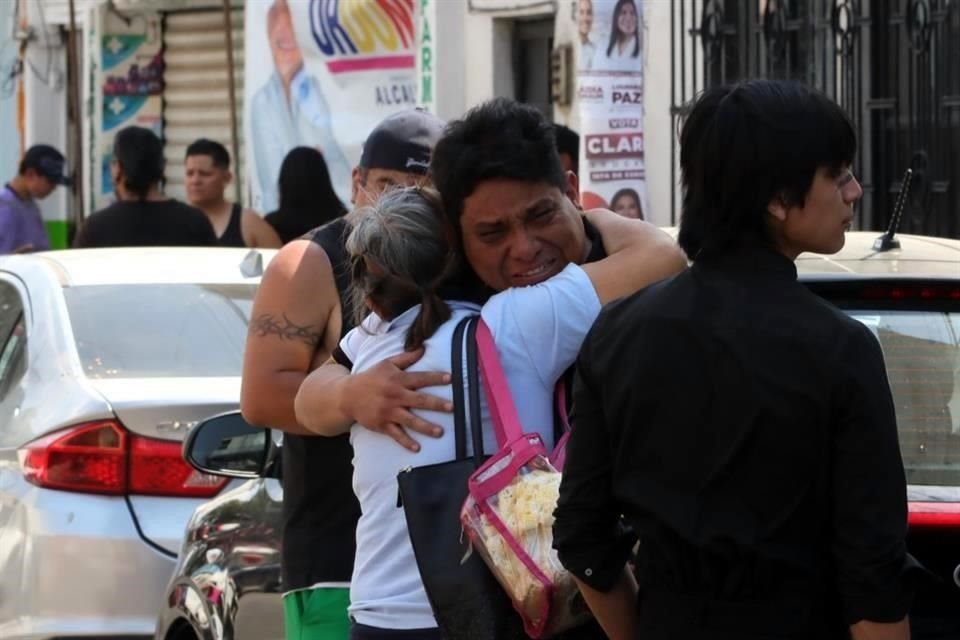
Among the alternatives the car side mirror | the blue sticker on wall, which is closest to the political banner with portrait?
the car side mirror

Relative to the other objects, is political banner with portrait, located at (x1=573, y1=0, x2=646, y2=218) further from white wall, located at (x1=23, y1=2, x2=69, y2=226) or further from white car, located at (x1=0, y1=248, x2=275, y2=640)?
white wall, located at (x1=23, y1=2, x2=69, y2=226)

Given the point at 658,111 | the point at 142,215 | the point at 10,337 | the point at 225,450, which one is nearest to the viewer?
the point at 225,450

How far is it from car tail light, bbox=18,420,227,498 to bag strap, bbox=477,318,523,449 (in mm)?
2761

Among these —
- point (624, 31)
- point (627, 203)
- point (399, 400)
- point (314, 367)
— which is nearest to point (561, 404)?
point (399, 400)

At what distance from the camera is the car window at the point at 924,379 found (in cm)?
325

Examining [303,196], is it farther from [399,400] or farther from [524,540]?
[524,540]

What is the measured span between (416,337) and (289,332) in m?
0.58

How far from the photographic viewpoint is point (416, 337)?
9.58ft

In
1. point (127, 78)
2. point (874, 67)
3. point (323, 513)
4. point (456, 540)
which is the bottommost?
point (323, 513)

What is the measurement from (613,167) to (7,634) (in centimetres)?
468

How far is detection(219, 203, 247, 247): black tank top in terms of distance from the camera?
9.30 m

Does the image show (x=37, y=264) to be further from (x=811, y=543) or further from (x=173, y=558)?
(x=811, y=543)

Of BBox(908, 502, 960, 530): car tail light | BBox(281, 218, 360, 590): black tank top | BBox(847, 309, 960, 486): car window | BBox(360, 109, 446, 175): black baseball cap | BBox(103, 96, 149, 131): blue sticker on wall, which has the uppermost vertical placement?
BBox(103, 96, 149, 131): blue sticker on wall

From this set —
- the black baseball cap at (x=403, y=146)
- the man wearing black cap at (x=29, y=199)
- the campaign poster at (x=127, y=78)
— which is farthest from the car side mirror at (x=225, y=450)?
the campaign poster at (x=127, y=78)
